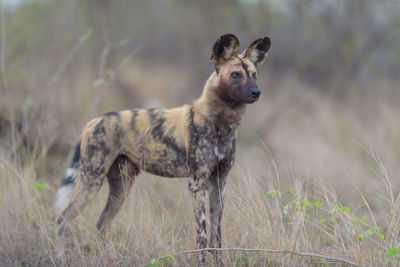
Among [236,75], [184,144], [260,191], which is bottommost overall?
[260,191]

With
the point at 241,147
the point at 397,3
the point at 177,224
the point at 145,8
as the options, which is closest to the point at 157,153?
the point at 177,224

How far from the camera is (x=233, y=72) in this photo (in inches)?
145

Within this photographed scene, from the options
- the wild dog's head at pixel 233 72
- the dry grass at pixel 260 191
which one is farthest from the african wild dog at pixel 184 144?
the dry grass at pixel 260 191

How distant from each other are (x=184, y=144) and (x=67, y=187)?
1.24 metres

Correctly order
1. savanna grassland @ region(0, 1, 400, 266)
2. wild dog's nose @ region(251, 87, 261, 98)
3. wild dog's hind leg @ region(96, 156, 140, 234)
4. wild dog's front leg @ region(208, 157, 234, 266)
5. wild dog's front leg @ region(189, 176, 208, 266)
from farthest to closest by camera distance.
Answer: savanna grassland @ region(0, 1, 400, 266)
wild dog's hind leg @ region(96, 156, 140, 234)
wild dog's front leg @ region(208, 157, 234, 266)
wild dog's front leg @ region(189, 176, 208, 266)
wild dog's nose @ region(251, 87, 261, 98)

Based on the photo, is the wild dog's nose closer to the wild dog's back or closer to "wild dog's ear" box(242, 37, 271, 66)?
"wild dog's ear" box(242, 37, 271, 66)

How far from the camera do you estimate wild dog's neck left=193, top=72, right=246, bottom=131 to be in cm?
369

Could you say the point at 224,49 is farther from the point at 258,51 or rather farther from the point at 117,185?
the point at 117,185

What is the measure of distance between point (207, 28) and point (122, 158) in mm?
7873

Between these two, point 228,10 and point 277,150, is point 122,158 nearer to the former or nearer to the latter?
point 277,150

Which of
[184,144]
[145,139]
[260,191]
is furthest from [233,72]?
[260,191]

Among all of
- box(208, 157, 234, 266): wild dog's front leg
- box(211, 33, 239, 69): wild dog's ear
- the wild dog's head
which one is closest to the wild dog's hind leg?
box(208, 157, 234, 266): wild dog's front leg

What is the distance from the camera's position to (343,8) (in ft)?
34.4

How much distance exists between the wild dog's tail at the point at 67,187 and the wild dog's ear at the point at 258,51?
5.85 ft
